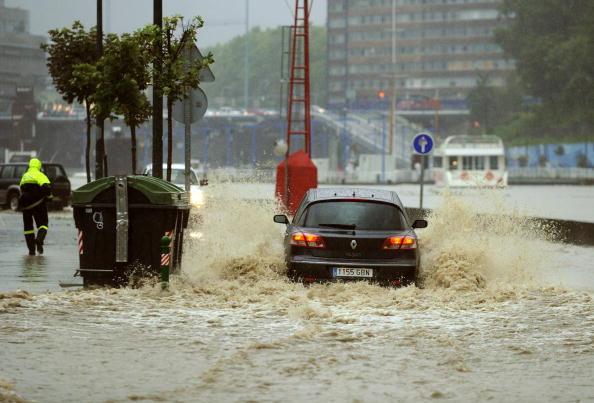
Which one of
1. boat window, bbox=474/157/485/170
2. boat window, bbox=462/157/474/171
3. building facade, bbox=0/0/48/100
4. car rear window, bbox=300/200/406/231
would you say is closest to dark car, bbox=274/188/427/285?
car rear window, bbox=300/200/406/231

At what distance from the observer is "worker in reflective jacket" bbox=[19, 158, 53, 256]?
19250mm

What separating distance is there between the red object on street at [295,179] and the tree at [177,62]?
11585mm

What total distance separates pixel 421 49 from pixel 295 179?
145 m

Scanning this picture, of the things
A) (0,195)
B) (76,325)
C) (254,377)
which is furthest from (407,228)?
(0,195)

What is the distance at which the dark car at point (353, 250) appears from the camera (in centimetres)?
1312

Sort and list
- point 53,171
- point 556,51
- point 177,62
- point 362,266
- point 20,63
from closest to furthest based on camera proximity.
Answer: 1. point 362,266
2. point 177,62
3. point 53,171
4. point 556,51
5. point 20,63

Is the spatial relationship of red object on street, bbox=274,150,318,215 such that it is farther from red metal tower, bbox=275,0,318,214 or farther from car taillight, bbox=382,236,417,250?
car taillight, bbox=382,236,417,250

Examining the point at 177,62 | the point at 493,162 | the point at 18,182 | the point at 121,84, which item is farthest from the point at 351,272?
the point at 493,162

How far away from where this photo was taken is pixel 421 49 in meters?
173

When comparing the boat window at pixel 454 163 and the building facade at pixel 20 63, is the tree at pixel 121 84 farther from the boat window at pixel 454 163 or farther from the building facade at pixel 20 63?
the building facade at pixel 20 63

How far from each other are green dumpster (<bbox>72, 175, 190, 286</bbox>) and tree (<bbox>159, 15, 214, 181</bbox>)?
362cm

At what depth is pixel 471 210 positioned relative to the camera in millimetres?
20656

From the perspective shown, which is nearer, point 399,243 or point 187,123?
point 399,243

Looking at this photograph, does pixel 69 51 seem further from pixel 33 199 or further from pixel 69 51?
pixel 33 199
